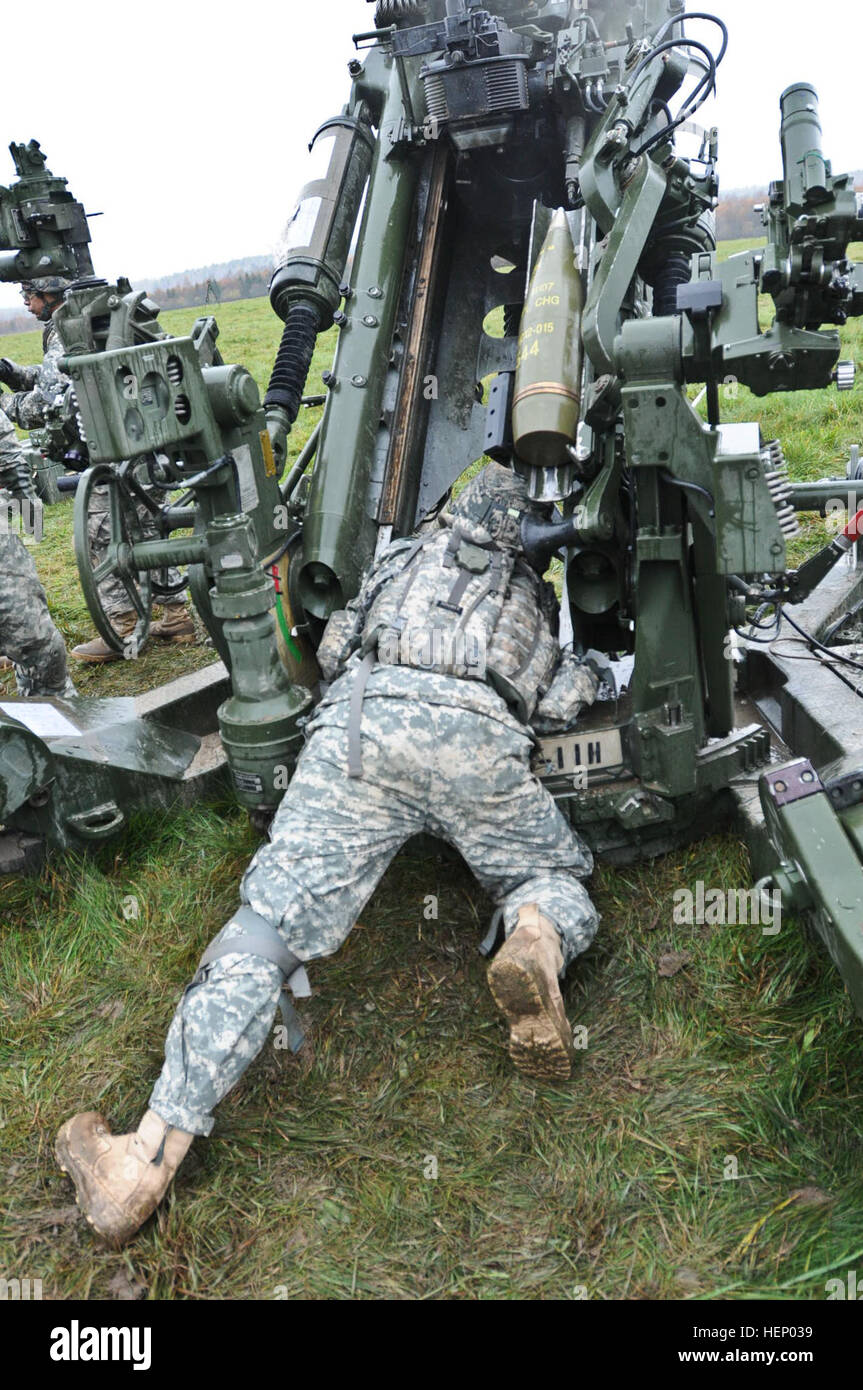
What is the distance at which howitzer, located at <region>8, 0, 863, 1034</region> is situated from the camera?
3098mm

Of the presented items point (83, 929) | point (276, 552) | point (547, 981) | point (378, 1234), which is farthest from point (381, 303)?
point (378, 1234)

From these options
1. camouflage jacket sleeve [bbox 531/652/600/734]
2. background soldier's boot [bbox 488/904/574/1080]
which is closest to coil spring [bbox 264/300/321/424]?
camouflage jacket sleeve [bbox 531/652/600/734]

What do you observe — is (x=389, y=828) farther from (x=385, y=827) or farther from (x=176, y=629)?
(x=176, y=629)

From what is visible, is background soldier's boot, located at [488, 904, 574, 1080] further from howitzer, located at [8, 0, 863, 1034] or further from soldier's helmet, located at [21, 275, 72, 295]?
soldier's helmet, located at [21, 275, 72, 295]

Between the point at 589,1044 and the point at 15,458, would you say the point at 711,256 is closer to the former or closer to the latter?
the point at 589,1044

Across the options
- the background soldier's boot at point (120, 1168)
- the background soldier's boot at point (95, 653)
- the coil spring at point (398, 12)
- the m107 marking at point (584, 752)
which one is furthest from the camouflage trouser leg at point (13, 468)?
the background soldier's boot at point (120, 1168)

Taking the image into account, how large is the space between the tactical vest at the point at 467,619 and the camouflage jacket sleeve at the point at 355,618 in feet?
0.14

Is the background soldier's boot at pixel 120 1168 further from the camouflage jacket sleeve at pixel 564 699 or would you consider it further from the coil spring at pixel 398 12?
the coil spring at pixel 398 12

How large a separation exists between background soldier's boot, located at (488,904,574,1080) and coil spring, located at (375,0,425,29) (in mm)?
4125

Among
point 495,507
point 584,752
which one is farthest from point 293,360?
point 584,752

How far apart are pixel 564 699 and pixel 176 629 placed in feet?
10.9

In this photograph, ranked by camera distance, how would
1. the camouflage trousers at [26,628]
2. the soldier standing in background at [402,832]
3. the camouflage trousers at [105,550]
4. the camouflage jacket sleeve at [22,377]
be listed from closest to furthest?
the soldier standing in background at [402,832], the camouflage trousers at [26,628], the camouflage trousers at [105,550], the camouflage jacket sleeve at [22,377]

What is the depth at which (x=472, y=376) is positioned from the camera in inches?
225

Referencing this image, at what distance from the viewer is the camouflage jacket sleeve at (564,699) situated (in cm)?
375
